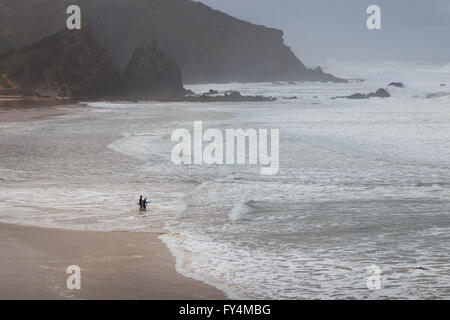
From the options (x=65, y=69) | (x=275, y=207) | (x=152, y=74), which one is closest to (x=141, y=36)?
(x=152, y=74)

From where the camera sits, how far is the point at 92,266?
23.0 feet

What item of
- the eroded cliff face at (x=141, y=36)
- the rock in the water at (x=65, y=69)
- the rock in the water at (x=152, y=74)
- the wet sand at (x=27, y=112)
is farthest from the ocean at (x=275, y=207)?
the eroded cliff face at (x=141, y=36)

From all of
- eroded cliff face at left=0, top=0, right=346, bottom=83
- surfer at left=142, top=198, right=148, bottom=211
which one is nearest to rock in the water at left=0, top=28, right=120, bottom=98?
eroded cliff face at left=0, top=0, right=346, bottom=83

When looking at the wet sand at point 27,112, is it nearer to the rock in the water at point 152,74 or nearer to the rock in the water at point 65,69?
the rock in the water at point 65,69

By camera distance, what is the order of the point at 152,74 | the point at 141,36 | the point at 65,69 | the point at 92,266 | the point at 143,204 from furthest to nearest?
the point at 141,36 → the point at 152,74 → the point at 65,69 → the point at 143,204 → the point at 92,266

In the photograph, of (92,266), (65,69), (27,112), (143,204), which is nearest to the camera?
(92,266)

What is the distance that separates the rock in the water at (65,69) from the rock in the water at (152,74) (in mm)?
2425

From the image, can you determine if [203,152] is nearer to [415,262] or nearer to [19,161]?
[19,161]

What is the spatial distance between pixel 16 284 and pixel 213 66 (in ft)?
593

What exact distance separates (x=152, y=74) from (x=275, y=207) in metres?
74.0

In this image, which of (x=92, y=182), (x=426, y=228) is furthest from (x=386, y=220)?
(x=92, y=182)

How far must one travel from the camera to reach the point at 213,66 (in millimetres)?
185000

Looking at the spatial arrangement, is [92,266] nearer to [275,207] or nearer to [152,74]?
[275,207]

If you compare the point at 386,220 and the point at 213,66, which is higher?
the point at 213,66
